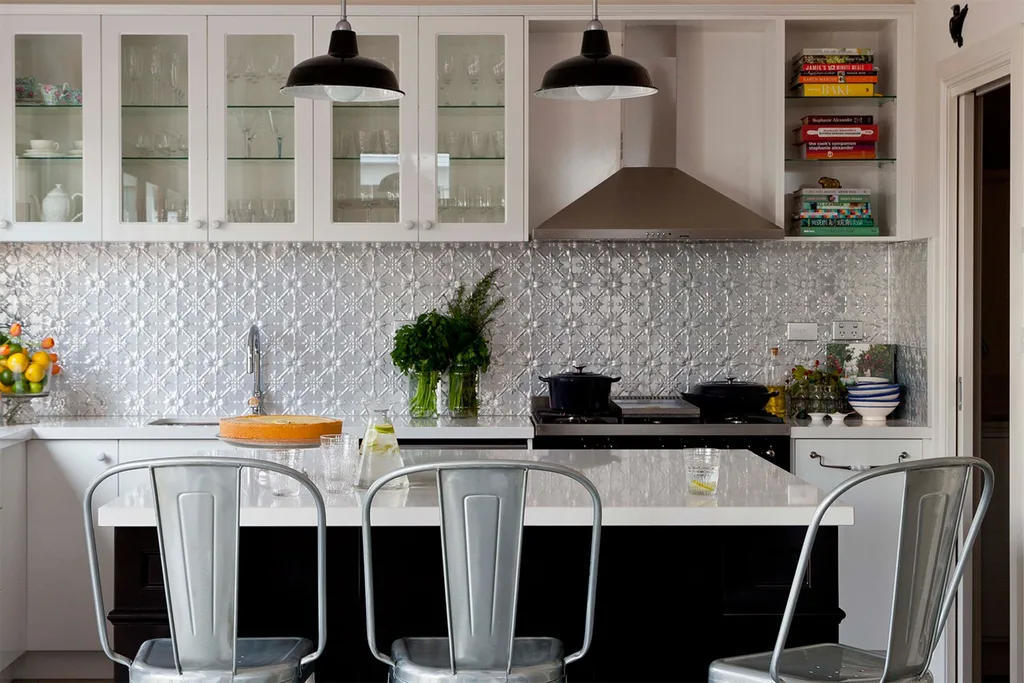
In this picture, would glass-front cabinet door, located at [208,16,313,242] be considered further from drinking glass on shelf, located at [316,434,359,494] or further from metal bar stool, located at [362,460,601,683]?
metal bar stool, located at [362,460,601,683]

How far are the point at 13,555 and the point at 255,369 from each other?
1139 millimetres

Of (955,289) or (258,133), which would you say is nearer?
(955,289)

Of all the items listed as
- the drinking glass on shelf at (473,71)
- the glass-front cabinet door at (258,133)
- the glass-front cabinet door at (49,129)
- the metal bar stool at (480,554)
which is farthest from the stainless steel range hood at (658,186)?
the metal bar stool at (480,554)

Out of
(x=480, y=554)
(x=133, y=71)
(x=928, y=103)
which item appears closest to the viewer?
(x=480, y=554)

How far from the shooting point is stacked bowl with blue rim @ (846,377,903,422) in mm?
4008

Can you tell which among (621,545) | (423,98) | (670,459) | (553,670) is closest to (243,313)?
(423,98)

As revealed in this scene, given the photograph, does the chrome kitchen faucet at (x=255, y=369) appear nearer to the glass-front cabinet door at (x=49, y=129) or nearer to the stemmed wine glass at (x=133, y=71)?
the glass-front cabinet door at (x=49, y=129)

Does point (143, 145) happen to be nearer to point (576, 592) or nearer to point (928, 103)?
point (576, 592)

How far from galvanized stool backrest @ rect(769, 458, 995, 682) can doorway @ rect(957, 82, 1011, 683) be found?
6.41 ft

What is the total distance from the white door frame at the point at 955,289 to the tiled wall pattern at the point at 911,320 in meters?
0.08

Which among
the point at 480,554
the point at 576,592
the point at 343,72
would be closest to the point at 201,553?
the point at 480,554

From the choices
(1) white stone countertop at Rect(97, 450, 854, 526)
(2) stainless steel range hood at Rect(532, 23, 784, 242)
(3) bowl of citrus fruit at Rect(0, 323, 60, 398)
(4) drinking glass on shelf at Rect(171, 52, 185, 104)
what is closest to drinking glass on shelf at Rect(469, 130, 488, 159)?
(2) stainless steel range hood at Rect(532, 23, 784, 242)

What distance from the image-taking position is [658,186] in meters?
4.03

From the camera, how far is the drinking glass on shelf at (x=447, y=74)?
397 cm
